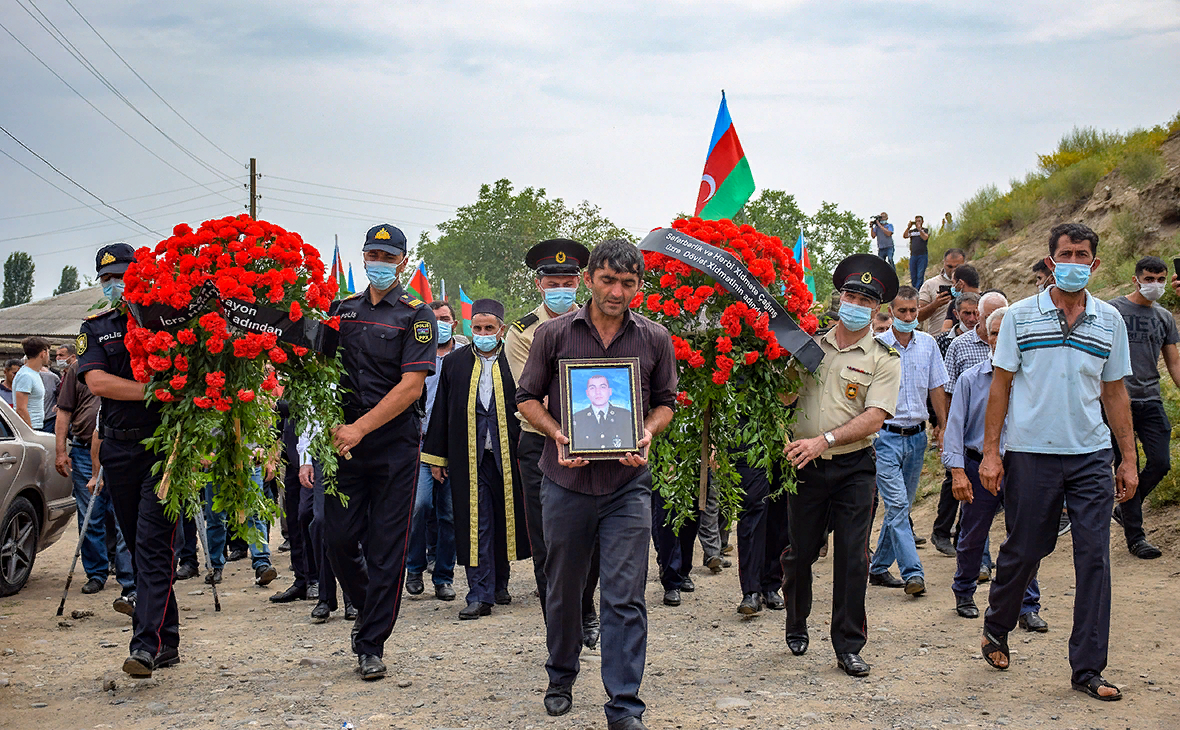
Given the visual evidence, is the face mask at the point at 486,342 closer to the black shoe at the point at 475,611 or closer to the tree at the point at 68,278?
the black shoe at the point at 475,611

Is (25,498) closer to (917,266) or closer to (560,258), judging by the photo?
(560,258)

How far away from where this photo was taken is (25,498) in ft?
31.9

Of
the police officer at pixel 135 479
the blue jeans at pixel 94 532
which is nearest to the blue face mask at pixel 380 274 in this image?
the police officer at pixel 135 479

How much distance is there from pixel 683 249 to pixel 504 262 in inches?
2951

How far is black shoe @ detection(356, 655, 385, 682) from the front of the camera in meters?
6.21

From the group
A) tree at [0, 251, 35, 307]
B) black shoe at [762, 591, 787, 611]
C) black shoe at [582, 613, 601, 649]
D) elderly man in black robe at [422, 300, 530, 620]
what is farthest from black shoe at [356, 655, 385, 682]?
tree at [0, 251, 35, 307]

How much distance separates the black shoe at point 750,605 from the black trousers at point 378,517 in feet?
9.17

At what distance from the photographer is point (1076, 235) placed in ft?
19.2

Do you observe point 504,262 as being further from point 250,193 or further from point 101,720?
point 101,720

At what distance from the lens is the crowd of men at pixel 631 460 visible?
5363mm

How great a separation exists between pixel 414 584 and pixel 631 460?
5022 mm

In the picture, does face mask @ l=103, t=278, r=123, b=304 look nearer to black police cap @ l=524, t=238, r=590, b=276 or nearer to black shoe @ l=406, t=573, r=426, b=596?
black police cap @ l=524, t=238, r=590, b=276

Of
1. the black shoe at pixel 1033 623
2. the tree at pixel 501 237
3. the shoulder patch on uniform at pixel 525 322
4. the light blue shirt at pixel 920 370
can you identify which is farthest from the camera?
the tree at pixel 501 237

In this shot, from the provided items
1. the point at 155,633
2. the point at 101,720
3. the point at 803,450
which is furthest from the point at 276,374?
the point at 803,450
